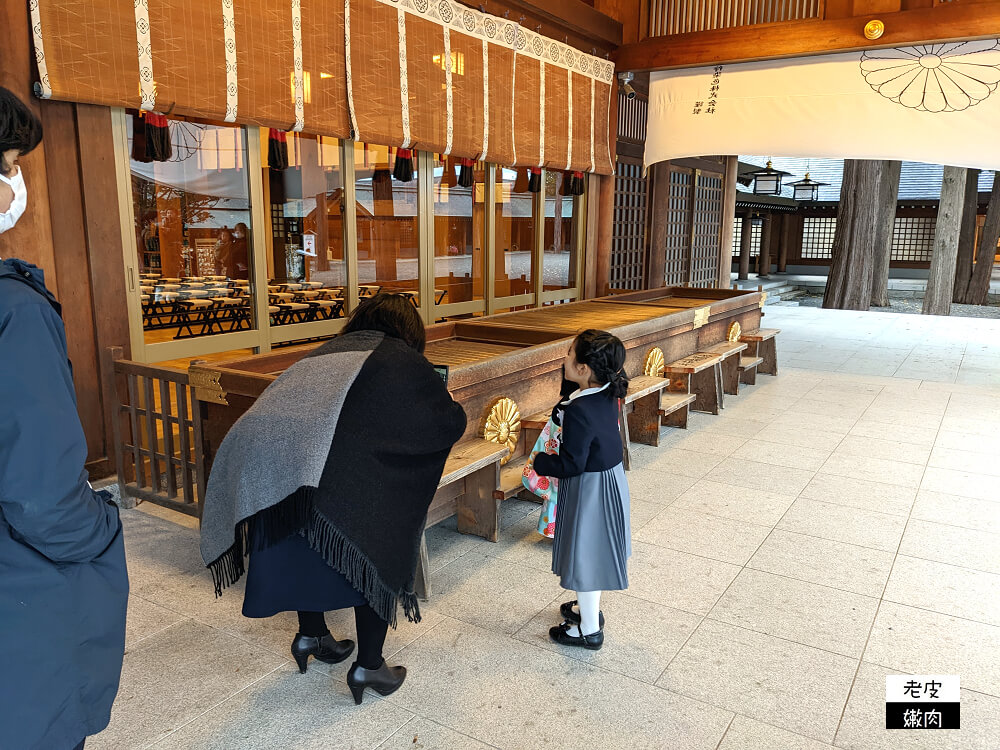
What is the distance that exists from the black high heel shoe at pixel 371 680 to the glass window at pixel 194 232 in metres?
2.86

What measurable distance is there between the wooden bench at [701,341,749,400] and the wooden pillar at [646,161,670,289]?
2.77 metres

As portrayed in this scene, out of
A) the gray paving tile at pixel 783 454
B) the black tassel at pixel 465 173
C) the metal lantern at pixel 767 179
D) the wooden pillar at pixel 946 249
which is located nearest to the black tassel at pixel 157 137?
the black tassel at pixel 465 173

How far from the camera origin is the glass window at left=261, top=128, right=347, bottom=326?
5457 millimetres

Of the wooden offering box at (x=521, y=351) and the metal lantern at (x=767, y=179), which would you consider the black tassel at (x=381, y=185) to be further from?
the metal lantern at (x=767, y=179)

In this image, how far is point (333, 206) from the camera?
18.6ft

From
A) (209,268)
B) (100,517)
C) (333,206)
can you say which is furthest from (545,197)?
(100,517)

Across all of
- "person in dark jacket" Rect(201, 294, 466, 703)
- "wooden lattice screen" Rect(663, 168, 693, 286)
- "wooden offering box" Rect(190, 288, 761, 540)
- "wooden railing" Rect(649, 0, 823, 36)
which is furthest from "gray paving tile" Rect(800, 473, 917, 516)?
"wooden lattice screen" Rect(663, 168, 693, 286)

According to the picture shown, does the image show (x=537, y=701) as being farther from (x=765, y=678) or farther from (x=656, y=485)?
(x=656, y=485)

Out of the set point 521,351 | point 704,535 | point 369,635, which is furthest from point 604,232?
point 369,635

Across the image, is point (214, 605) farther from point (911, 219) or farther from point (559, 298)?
point (911, 219)

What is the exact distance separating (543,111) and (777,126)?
248 centimetres

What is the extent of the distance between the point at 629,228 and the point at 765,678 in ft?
24.9

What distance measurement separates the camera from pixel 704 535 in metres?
3.85

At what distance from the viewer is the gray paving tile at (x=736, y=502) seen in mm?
4117
